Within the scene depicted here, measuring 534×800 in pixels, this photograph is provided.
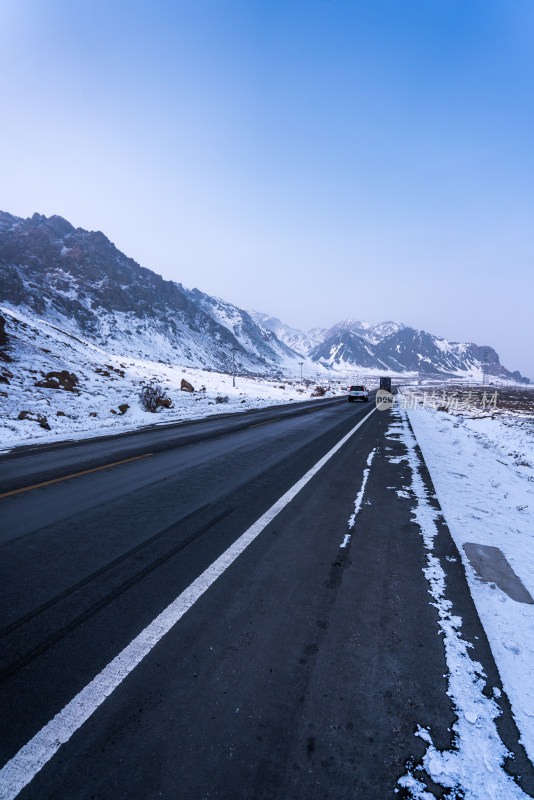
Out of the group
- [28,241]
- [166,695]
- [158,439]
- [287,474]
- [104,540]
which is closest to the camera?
[166,695]

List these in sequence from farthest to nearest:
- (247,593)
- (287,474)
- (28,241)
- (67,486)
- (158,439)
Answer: (28,241), (158,439), (287,474), (67,486), (247,593)

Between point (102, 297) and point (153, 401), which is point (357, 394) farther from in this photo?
point (102, 297)

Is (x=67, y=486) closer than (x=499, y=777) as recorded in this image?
No

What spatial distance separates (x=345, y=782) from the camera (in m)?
1.53

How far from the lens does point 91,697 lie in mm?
1886

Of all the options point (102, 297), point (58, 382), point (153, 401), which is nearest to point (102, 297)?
point (102, 297)

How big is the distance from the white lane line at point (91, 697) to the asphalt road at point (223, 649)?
1cm

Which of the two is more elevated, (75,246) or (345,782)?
(75,246)

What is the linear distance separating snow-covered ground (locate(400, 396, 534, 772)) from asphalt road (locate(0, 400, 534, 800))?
12 centimetres

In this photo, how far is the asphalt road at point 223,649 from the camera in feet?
5.18

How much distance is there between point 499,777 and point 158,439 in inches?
383

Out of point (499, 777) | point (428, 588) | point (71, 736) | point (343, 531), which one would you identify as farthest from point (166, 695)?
point (343, 531)

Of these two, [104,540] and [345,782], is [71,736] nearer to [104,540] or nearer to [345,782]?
[345,782]

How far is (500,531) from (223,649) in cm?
358
